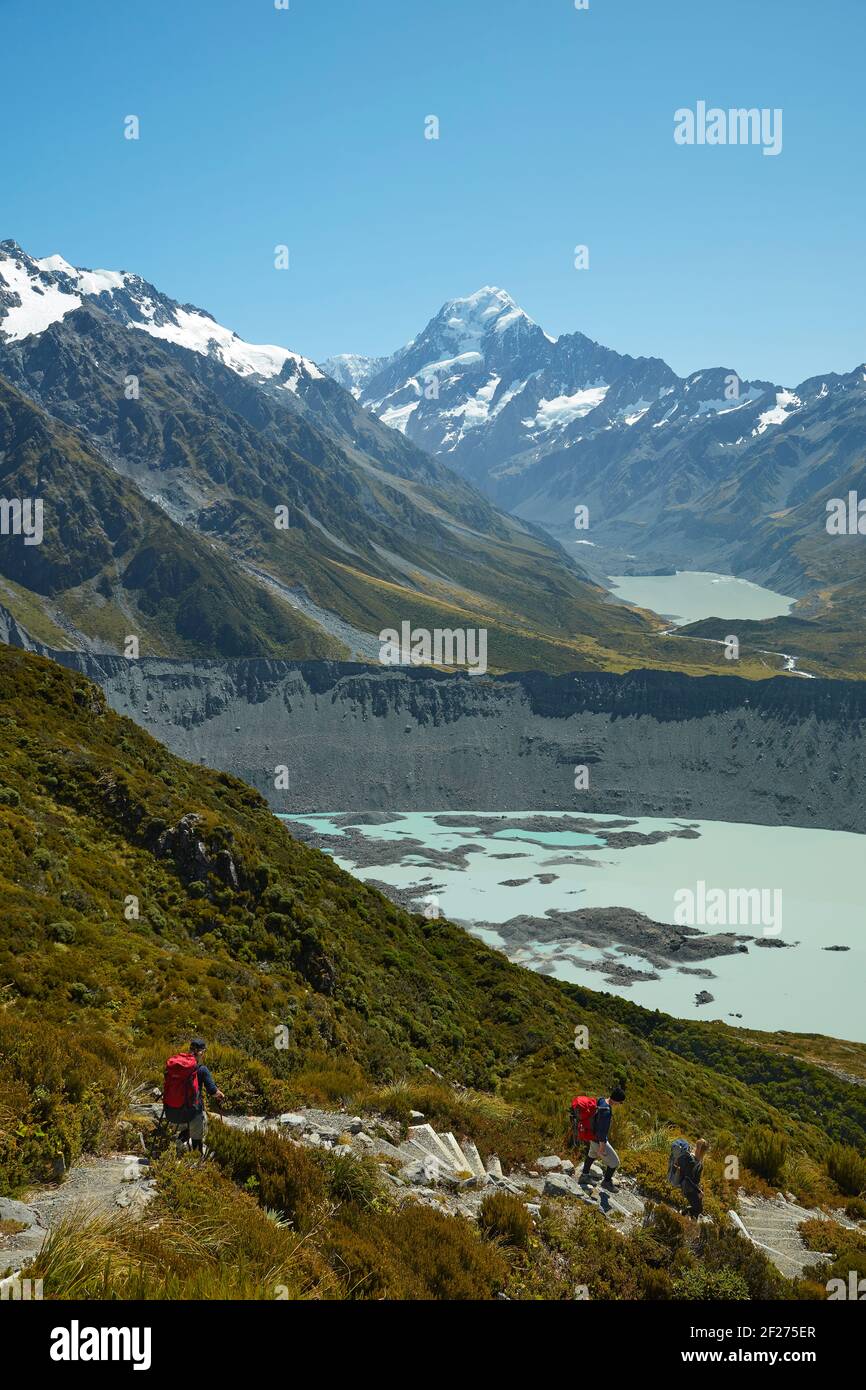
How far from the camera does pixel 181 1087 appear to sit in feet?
35.7

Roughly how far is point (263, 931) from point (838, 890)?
8209cm

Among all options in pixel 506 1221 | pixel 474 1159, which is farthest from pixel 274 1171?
pixel 474 1159

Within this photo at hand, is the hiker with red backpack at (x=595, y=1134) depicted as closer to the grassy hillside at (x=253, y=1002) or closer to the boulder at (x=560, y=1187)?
the boulder at (x=560, y=1187)

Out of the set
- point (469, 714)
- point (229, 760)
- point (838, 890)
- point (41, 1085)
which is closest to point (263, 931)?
point (41, 1085)

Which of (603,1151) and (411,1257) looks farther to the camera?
(603,1151)

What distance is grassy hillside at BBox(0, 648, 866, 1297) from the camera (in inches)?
447

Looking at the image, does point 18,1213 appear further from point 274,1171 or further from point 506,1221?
point 506,1221

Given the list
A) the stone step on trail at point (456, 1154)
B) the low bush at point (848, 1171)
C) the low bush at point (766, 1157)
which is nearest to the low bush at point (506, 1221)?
the stone step on trail at point (456, 1154)

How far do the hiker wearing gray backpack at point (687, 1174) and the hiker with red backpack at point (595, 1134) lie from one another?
97cm

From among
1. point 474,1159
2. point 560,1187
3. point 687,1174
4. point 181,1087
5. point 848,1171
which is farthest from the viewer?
point 848,1171

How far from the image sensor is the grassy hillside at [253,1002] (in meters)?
11.4

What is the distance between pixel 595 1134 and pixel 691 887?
261ft
